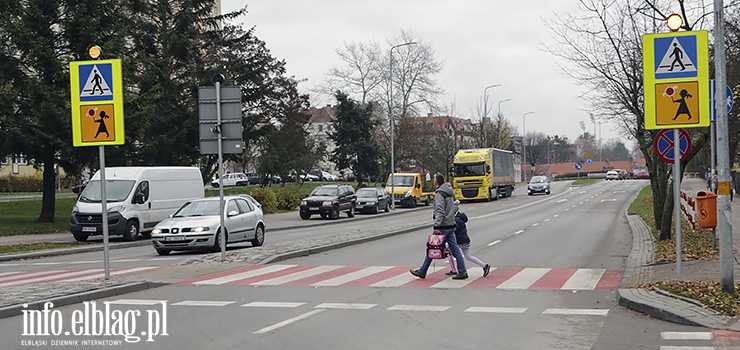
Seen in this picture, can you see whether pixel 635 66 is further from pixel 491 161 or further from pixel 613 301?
pixel 491 161

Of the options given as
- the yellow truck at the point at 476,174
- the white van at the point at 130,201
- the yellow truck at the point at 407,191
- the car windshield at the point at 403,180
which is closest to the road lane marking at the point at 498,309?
the white van at the point at 130,201

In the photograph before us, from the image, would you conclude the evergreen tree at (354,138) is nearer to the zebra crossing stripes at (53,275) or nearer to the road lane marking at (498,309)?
the zebra crossing stripes at (53,275)

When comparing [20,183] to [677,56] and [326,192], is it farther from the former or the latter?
[677,56]

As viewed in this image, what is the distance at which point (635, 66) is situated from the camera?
20609 millimetres

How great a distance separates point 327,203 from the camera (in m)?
40.1

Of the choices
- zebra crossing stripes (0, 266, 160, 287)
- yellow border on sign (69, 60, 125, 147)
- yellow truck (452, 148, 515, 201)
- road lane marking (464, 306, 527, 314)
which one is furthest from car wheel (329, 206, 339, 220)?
road lane marking (464, 306, 527, 314)

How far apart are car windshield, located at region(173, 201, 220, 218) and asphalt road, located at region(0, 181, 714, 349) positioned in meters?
3.93

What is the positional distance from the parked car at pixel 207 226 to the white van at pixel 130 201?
6604 mm

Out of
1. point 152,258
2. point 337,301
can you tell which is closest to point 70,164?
point 152,258

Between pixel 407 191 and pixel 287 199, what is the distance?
8.85 metres

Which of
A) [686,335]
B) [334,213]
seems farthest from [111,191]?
[686,335]

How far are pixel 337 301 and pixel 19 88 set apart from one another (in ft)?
87.7

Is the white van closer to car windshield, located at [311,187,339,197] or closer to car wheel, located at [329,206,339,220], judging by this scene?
car wheel, located at [329,206,339,220]

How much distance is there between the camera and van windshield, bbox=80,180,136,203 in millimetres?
26516
